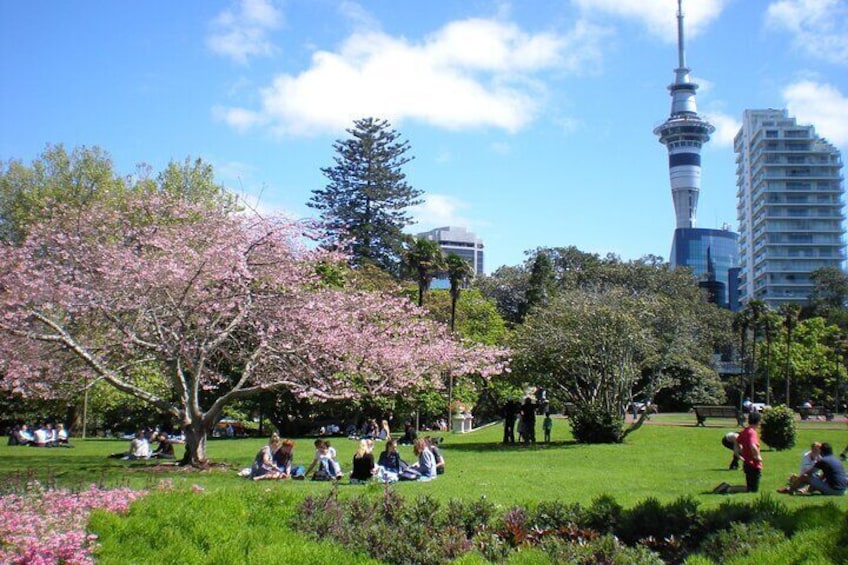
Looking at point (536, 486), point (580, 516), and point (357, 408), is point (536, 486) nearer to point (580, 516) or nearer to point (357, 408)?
point (580, 516)

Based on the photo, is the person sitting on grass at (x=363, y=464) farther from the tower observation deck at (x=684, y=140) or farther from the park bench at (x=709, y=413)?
the tower observation deck at (x=684, y=140)

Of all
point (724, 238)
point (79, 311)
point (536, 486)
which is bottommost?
point (536, 486)

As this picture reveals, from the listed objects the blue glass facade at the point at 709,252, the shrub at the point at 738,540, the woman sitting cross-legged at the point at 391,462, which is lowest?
the woman sitting cross-legged at the point at 391,462

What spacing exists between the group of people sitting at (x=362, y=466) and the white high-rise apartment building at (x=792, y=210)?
122m

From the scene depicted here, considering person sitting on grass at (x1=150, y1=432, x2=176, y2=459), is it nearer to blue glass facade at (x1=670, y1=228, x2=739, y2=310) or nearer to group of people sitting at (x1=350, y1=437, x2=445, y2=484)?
group of people sitting at (x1=350, y1=437, x2=445, y2=484)

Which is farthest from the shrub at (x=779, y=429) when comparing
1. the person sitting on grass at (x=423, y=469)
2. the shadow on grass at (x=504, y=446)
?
the person sitting on grass at (x=423, y=469)

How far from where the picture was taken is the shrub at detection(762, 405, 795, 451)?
21.0 m

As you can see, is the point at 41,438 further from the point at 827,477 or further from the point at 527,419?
the point at 827,477

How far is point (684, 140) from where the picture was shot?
166 m

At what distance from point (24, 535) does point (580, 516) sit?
5.73m

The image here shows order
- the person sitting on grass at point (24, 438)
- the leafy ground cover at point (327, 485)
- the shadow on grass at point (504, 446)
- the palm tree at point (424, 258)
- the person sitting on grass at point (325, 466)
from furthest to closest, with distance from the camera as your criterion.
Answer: the palm tree at point (424, 258) → the person sitting on grass at point (24, 438) → the shadow on grass at point (504, 446) → the person sitting on grass at point (325, 466) → the leafy ground cover at point (327, 485)

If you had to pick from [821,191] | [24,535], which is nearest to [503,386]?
[24,535]

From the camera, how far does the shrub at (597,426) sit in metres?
24.0

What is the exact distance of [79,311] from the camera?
18.4 m
